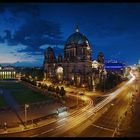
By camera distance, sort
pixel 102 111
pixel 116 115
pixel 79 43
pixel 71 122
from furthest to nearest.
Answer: pixel 79 43 → pixel 102 111 → pixel 116 115 → pixel 71 122

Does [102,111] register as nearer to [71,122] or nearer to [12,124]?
[71,122]

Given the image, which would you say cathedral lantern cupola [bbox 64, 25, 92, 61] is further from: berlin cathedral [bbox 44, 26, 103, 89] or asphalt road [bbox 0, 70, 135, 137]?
asphalt road [bbox 0, 70, 135, 137]

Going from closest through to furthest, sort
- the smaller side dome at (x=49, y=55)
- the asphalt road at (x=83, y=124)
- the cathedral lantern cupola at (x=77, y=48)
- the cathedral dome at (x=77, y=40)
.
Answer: the asphalt road at (x=83, y=124)
the cathedral lantern cupola at (x=77, y=48)
the cathedral dome at (x=77, y=40)
the smaller side dome at (x=49, y=55)

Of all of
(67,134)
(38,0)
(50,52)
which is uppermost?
(50,52)

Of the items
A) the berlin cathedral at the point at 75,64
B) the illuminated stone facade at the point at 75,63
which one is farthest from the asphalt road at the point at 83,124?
the illuminated stone facade at the point at 75,63

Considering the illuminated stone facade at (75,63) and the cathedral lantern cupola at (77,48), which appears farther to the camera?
the cathedral lantern cupola at (77,48)

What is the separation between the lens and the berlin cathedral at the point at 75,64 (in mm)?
123875

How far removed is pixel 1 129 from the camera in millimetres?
38375

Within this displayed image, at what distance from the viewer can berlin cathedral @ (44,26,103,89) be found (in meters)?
124

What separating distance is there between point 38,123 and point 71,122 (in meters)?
5.94

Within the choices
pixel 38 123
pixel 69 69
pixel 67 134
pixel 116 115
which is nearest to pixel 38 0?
pixel 67 134

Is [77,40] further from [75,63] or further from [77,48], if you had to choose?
[75,63]

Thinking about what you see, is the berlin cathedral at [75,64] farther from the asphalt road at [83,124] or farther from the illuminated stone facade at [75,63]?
the asphalt road at [83,124]

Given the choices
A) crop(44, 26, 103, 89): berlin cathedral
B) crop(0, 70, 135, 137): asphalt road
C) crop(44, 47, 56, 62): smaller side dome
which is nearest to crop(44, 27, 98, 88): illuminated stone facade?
crop(44, 26, 103, 89): berlin cathedral
